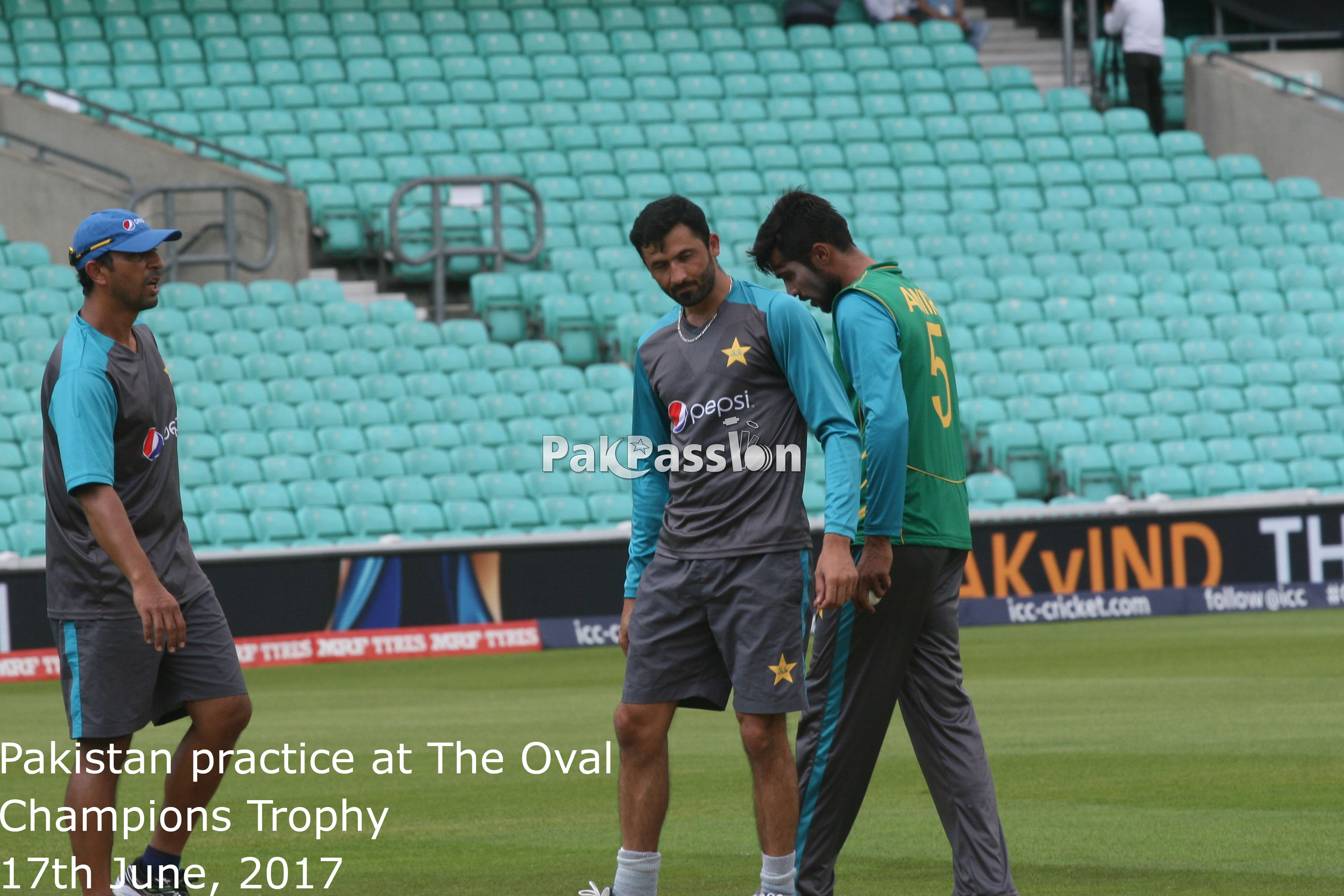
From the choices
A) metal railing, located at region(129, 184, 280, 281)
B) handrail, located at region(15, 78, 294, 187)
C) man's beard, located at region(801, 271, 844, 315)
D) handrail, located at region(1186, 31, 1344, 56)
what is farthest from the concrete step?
man's beard, located at region(801, 271, 844, 315)

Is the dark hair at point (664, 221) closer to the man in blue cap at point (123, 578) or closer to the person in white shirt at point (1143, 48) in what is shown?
the man in blue cap at point (123, 578)

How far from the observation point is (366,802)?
789 cm

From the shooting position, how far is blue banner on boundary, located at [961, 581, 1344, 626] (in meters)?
16.9

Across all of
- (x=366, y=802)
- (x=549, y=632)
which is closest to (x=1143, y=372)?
(x=549, y=632)

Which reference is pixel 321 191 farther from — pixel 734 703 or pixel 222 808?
pixel 734 703

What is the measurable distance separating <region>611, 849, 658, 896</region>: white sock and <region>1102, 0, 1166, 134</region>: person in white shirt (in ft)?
72.7

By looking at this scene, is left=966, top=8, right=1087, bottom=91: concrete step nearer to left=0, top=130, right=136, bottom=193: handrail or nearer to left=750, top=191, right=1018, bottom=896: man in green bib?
left=0, top=130, right=136, bottom=193: handrail

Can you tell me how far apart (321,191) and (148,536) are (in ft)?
56.7

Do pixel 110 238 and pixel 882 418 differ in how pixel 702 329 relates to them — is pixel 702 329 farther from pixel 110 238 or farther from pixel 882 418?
pixel 110 238

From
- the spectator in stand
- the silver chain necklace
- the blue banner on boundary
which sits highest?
the spectator in stand

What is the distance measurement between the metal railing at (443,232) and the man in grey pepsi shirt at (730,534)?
16013mm

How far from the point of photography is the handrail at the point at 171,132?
21438mm

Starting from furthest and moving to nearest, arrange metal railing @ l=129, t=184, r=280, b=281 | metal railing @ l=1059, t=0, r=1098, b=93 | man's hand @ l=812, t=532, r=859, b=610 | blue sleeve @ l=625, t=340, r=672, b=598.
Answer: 1. metal railing @ l=1059, t=0, r=1098, b=93
2. metal railing @ l=129, t=184, r=280, b=281
3. blue sleeve @ l=625, t=340, r=672, b=598
4. man's hand @ l=812, t=532, r=859, b=610

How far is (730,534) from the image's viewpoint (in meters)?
5.31
